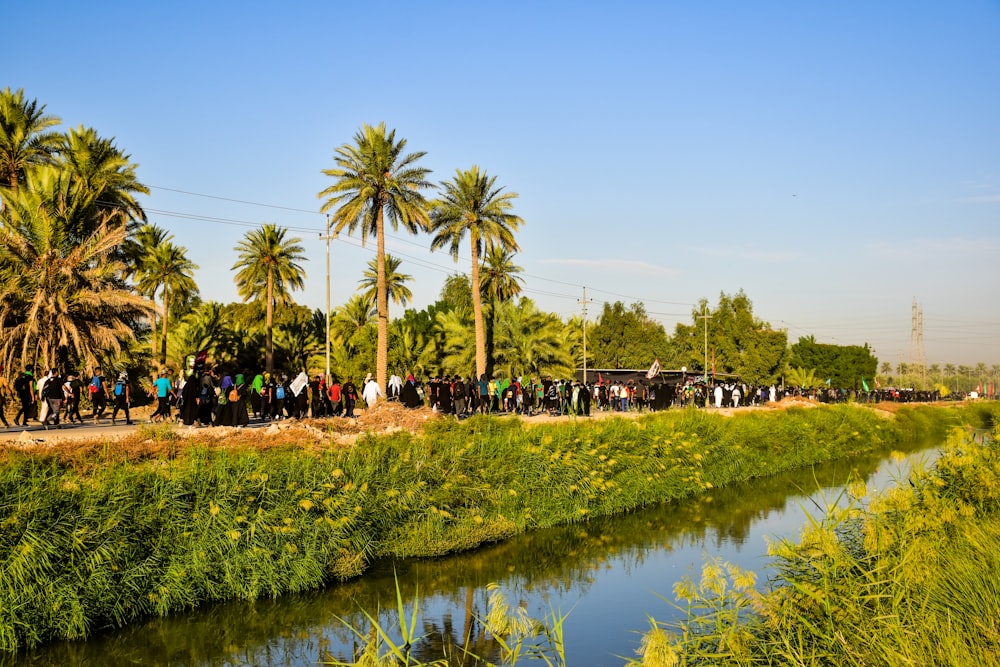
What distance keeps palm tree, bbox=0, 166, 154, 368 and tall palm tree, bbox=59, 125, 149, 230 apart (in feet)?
21.4

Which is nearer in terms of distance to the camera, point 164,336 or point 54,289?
point 54,289

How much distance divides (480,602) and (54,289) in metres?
23.5

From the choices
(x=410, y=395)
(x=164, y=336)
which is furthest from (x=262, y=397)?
(x=164, y=336)

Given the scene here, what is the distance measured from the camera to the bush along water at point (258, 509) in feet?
39.4

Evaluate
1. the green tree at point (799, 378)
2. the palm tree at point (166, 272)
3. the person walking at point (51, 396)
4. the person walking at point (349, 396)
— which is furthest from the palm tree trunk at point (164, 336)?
the green tree at point (799, 378)

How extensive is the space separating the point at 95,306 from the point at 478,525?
20005 mm

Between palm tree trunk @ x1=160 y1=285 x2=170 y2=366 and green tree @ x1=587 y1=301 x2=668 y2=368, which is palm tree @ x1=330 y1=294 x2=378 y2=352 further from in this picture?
green tree @ x1=587 y1=301 x2=668 y2=368

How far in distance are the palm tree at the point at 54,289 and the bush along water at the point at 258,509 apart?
17.1m

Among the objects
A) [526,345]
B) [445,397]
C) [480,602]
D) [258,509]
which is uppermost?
[526,345]

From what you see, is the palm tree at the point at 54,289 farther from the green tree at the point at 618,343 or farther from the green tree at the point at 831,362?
the green tree at the point at 831,362

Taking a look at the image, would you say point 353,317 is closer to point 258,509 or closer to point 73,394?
point 73,394

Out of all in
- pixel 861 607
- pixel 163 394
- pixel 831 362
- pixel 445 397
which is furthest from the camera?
A: pixel 831 362

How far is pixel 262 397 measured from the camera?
29422mm

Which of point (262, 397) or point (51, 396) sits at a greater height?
point (51, 396)
